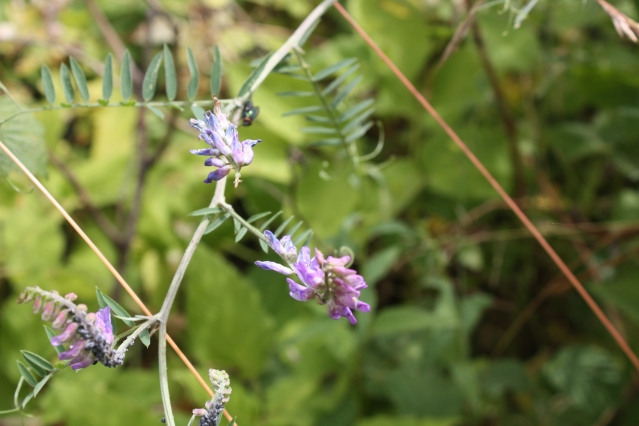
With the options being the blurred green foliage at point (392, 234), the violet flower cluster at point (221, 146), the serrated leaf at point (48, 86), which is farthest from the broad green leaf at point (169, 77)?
the blurred green foliage at point (392, 234)

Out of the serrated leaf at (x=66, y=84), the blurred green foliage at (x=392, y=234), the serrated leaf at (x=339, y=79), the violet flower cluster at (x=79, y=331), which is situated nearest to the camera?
the violet flower cluster at (x=79, y=331)

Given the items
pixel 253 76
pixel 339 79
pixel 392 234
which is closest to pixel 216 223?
pixel 253 76

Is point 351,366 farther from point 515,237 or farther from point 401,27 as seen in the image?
point 401,27

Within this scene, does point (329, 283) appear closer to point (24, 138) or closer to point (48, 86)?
point (48, 86)

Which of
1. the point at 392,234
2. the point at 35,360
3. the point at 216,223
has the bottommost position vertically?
the point at 392,234

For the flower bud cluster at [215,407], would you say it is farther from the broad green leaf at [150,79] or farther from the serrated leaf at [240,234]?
the broad green leaf at [150,79]

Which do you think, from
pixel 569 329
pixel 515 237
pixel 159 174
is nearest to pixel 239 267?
pixel 159 174

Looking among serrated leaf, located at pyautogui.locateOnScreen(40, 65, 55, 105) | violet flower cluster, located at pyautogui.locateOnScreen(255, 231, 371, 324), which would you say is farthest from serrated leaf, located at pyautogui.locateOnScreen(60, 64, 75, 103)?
violet flower cluster, located at pyautogui.locateOnScreen(255, 231, 371, 324)
